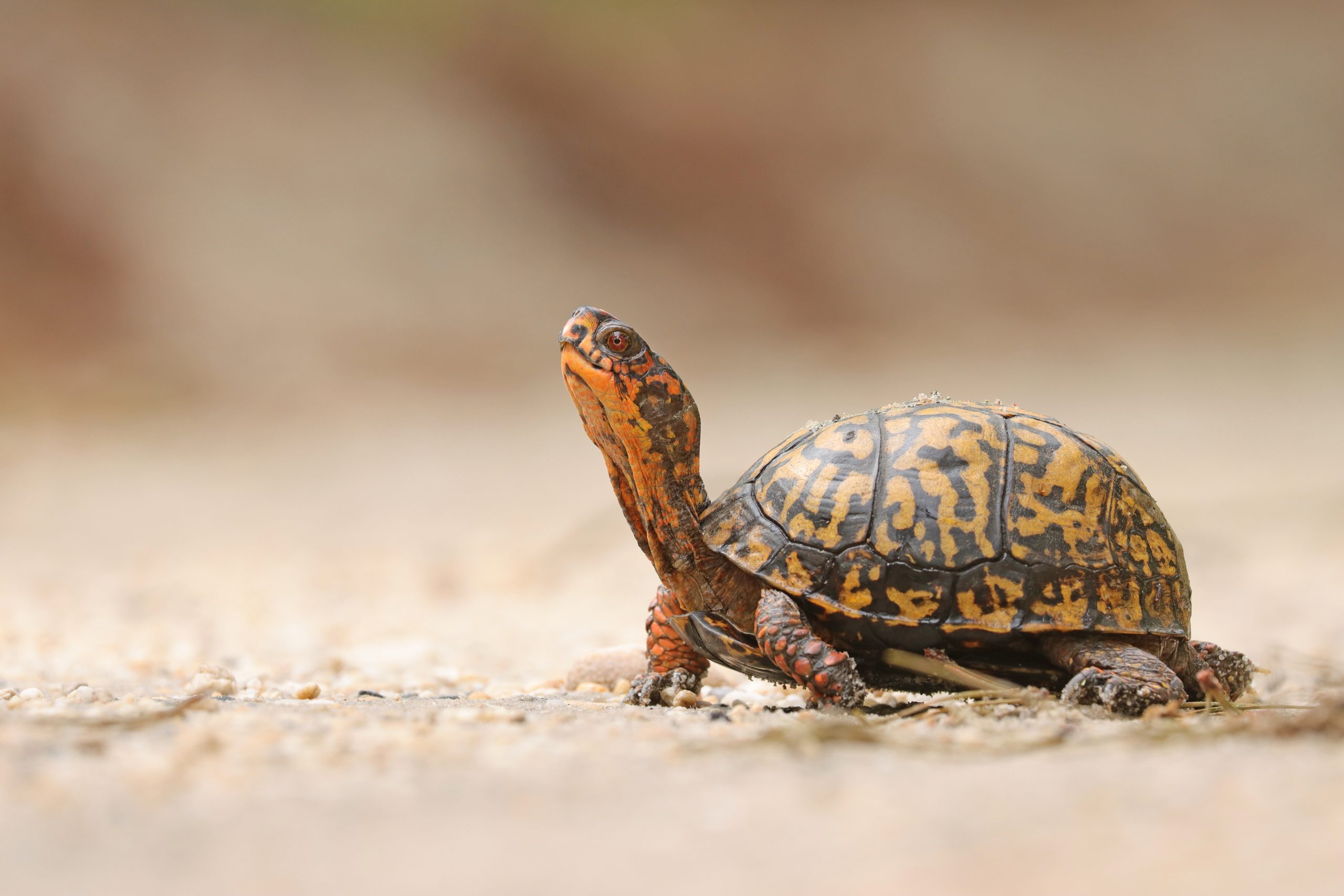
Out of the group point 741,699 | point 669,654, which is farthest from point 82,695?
point 741,699

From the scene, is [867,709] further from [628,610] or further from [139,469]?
[139,469]

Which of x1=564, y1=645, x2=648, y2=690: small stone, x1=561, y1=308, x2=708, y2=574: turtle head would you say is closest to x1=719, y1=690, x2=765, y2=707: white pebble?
x1=564, y1=645, x2=648, y2=690: small stone

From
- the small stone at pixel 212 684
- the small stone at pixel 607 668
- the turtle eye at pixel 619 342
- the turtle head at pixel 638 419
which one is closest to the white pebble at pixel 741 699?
the small stone at pixel 607 668

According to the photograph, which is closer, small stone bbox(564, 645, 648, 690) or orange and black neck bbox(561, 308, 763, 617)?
orange and black neck bbox(561, 308, 763, 617)

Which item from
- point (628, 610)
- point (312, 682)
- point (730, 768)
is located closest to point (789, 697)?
point (312, 682)

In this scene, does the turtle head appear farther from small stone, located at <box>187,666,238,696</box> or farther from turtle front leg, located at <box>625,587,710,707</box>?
small stone, located at <box>187,666,238,696</box>

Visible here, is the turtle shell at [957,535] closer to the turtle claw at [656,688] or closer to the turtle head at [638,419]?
the turtle head at [638,419]
